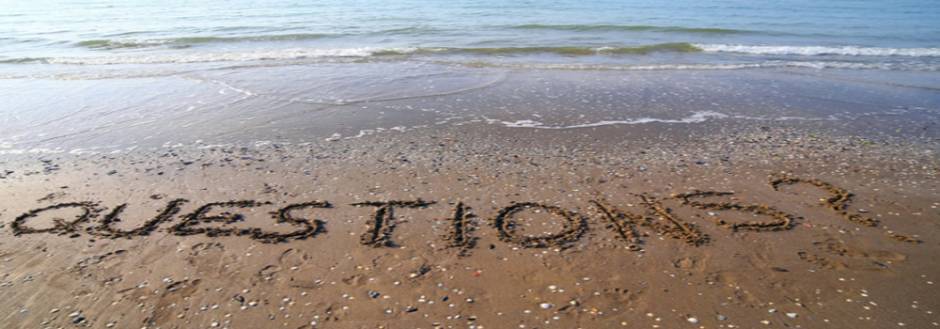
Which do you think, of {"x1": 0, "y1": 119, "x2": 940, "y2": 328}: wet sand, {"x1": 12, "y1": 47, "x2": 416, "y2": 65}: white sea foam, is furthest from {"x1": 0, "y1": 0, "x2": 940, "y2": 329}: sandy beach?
{"x1": 12, "y1": 47, "x2": 416, "y2": 65}: white sea foam

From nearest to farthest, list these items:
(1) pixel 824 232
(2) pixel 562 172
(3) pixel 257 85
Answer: (1) pixel 824 232 → (2) pixel 562 172 → (3) pixel 257 85

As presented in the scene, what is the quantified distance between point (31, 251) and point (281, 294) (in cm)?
225

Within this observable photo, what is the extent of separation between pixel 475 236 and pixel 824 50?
50.5 ft

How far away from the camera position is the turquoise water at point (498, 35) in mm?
14320

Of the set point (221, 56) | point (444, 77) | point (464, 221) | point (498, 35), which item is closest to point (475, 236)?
point (464, 221)

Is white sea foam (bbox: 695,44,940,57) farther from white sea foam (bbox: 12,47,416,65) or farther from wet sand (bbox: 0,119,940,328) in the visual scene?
wet sand (bbox: 0,119,940,328)

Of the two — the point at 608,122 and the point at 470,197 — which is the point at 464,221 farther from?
the point at 608,122

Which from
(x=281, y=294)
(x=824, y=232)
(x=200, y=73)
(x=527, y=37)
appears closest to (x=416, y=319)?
(x=281, y=294)

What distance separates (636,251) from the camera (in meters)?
4.20

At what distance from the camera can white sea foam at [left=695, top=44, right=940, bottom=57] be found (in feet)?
49.0

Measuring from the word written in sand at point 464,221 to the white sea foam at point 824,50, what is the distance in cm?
1188

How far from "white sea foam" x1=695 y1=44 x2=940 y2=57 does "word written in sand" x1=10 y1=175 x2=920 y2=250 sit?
1188cm

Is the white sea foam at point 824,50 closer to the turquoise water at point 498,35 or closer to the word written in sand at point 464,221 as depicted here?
the turquoise water at point 498,35

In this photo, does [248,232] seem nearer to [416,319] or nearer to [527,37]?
[416,319]
